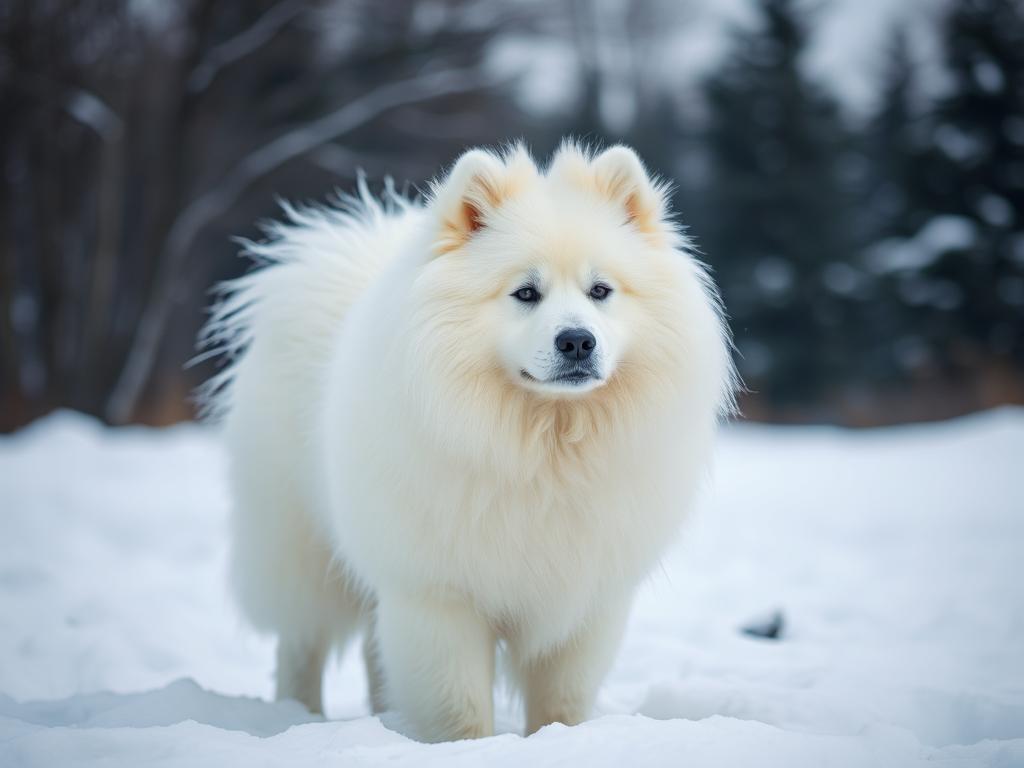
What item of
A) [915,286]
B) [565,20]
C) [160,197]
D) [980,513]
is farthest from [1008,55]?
[160,197]

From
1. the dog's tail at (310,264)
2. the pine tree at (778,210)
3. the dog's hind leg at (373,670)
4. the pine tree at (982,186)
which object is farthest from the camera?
the pine tree at (778,210)

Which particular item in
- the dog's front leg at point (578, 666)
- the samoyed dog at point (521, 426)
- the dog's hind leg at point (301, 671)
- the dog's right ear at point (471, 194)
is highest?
the dog's right ear at point (471, 194)

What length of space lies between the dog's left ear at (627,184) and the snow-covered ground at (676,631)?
4.74 feet

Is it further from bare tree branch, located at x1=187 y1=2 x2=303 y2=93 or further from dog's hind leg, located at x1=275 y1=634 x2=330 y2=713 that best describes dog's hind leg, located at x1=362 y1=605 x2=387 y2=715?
bare tree branch, located at x1=187 y1=2 x2=303 y2=93

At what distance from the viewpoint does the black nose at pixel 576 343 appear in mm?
2865

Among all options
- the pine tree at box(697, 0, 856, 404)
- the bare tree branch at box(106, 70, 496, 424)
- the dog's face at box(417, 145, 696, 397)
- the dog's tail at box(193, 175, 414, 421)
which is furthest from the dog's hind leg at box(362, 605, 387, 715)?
the pine tree at box(697, 0, 856, 404)

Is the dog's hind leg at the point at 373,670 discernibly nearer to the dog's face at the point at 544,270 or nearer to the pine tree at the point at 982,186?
the dog's face at the point at 544,270

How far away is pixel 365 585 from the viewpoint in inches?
137

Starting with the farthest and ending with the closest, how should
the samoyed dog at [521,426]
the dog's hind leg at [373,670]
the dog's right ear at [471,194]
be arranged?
the dog's hind leg at [373,670] → the dog's right ear at [471,194] → the samoyed dog at [521,426]

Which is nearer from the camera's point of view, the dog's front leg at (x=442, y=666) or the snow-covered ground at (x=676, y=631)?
the snow-covered ground at (x=676, y=631)

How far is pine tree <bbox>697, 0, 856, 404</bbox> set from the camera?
1770 centimetres

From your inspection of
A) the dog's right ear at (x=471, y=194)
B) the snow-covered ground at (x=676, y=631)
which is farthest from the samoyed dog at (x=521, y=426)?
the snow-covered ground at (x=676, y=631)

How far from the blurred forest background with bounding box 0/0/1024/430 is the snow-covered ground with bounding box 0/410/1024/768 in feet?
10.9

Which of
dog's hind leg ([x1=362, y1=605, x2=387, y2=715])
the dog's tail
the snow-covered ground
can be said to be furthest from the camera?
the dog's tail
